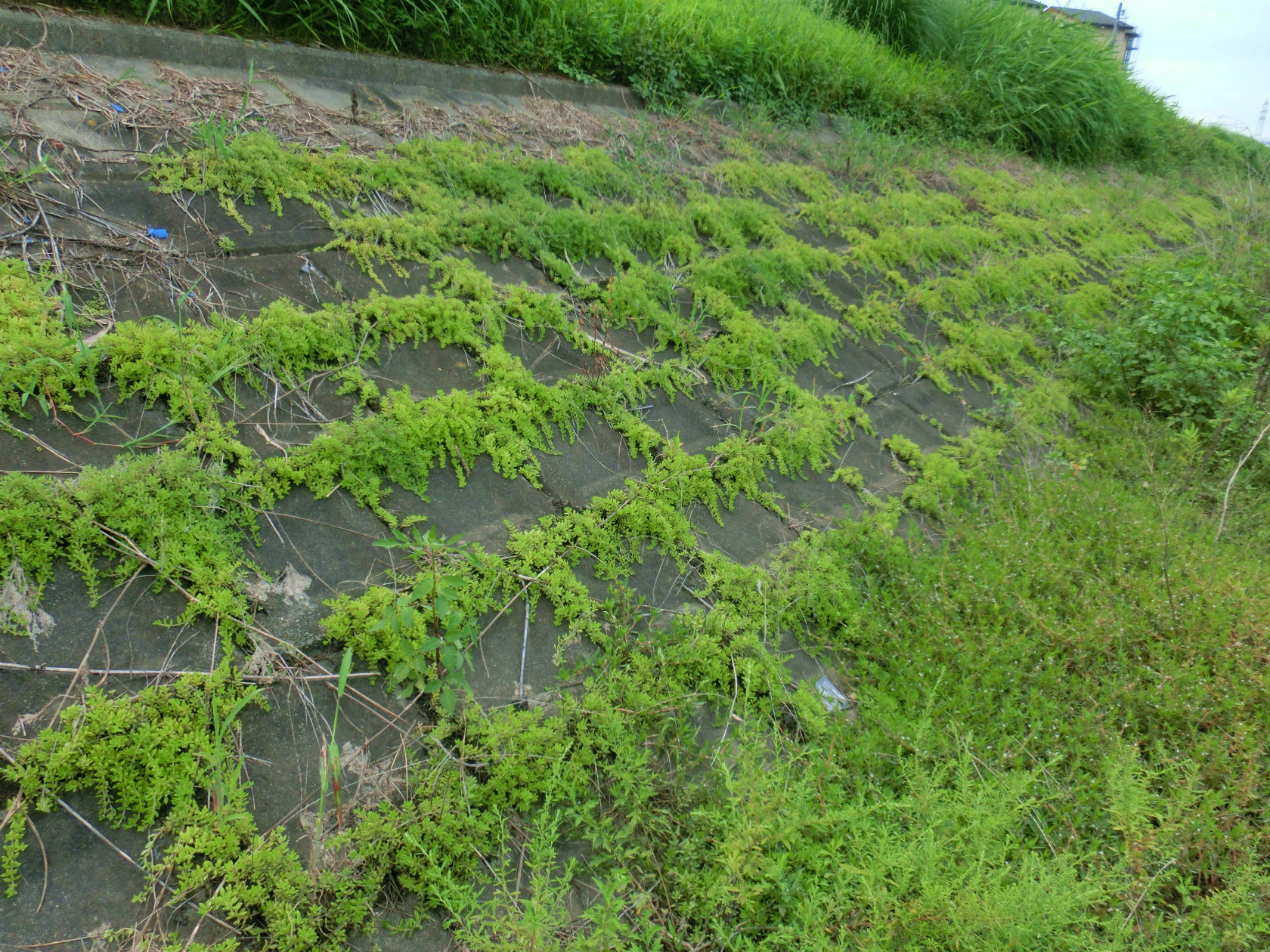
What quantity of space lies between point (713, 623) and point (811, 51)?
5684 mm

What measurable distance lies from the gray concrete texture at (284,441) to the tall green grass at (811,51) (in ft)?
0.86

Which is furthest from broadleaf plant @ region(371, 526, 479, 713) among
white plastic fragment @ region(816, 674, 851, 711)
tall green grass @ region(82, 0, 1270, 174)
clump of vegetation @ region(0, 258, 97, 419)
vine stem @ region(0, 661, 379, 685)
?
tall green grass @ region(82, 0, 1270, 174)

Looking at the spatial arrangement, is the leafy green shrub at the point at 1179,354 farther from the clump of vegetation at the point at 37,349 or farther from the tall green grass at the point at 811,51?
the clump of vegetation at the point at 37,349

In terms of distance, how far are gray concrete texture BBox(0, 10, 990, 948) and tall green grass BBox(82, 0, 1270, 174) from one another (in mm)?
263

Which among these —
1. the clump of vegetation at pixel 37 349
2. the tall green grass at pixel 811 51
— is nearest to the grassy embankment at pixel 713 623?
the clump of vegetation at pixel 37 349

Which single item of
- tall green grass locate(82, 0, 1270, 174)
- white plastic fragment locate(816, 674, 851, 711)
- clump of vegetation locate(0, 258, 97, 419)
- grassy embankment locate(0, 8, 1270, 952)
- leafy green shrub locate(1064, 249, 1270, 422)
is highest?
tall green grass locate(82, 0, 1270, 174)

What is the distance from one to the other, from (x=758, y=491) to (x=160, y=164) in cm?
225

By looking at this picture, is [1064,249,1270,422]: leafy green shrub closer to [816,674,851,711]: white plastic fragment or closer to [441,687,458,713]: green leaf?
[816,674,851,711]: white plastic fragment

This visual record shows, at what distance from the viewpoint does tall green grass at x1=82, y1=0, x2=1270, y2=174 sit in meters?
3.89

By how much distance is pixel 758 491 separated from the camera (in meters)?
2.74

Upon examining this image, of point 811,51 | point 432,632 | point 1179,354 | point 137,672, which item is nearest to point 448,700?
point 432,632

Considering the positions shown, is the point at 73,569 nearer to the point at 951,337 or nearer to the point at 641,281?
the point at 641,281

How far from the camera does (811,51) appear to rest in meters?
6.23

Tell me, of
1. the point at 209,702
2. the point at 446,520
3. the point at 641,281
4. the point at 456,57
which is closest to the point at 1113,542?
the point at 641,281
